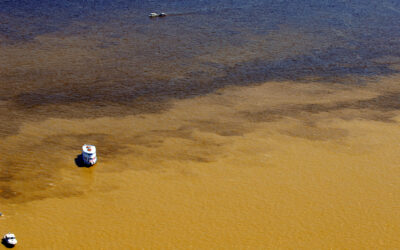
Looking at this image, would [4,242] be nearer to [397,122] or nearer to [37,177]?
[37,177]

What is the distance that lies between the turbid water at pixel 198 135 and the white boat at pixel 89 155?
1.34 feet

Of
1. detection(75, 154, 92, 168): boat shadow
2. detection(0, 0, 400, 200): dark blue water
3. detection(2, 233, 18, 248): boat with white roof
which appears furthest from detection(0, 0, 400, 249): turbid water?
detection(2, 233, 18, 248): boat with white roof

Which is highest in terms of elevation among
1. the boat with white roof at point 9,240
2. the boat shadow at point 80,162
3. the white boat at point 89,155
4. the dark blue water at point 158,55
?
the dark blue water at point 158,55

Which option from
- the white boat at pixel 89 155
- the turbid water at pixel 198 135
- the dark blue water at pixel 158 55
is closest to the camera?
the turbid water at pixel 198 135

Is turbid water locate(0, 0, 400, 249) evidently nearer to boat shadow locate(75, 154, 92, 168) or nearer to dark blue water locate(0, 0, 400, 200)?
dark blue water locate(0, 0, 400, 200)

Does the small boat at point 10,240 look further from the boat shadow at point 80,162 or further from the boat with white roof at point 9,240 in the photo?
the boat shadow at point 80,162

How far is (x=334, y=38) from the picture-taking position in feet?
151

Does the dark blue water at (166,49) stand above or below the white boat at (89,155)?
above

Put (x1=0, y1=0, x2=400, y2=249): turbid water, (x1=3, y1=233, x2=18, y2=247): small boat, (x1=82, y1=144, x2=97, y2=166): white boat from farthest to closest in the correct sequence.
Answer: (x1=82, y1=144, x2=97, y2=166): white boat < (x1=0, y1=0, x2=400, y2=249): turbid water < (x1=3, y1=233, x2=18, y2=247): small boat

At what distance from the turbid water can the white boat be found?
1.34 feet

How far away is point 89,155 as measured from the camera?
21641 mm

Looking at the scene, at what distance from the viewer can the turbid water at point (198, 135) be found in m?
18.5

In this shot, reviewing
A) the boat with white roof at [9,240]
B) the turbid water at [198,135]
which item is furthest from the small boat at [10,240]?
the turbid water at [198,135]

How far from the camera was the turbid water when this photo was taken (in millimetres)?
Answer: 18453
